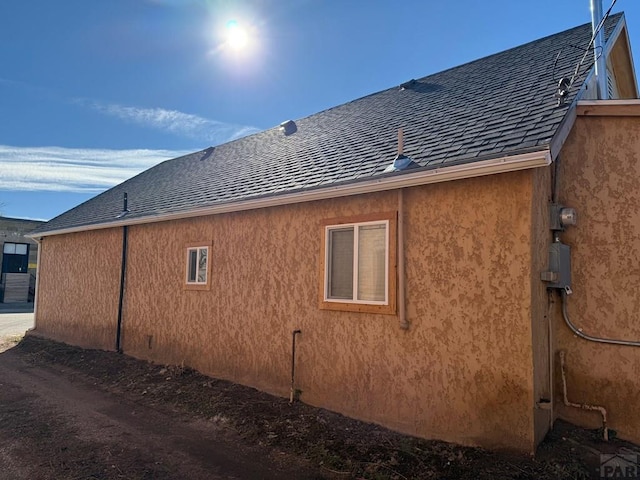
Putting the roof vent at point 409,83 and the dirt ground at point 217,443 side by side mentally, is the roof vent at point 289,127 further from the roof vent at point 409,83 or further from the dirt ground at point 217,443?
the dirt ground at point 217,443

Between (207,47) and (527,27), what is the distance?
7327 mm

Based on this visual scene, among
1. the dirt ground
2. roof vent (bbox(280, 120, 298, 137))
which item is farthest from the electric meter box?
roof vent (bbox(280, 120, 298, 137))

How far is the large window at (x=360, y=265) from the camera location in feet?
18.4

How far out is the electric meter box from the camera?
489 centimetres

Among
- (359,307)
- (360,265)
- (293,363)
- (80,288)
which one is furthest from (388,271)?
(80,288)

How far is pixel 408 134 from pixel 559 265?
10.7 ft

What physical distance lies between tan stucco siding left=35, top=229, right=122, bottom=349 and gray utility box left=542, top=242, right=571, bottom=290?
1043 cm

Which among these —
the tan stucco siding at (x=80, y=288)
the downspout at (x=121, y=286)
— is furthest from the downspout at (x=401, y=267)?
the tan stucco siding at (x=80, y=288)

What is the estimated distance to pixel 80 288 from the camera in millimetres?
12859

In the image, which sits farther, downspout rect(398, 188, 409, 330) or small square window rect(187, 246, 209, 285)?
small square window rect(187, 246, 209, 285)

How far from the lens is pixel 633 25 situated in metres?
8.47

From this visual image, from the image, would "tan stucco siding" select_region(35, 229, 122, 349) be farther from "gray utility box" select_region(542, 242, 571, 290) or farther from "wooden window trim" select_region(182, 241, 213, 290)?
"gray utility box" select_region(542, 242, 571, 290)

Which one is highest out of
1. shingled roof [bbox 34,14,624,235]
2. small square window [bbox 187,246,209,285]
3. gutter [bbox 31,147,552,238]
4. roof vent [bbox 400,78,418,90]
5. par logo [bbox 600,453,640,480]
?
roof vent [bbox 400,78,418,90]

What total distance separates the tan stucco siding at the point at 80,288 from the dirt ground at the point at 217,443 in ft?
12.1
